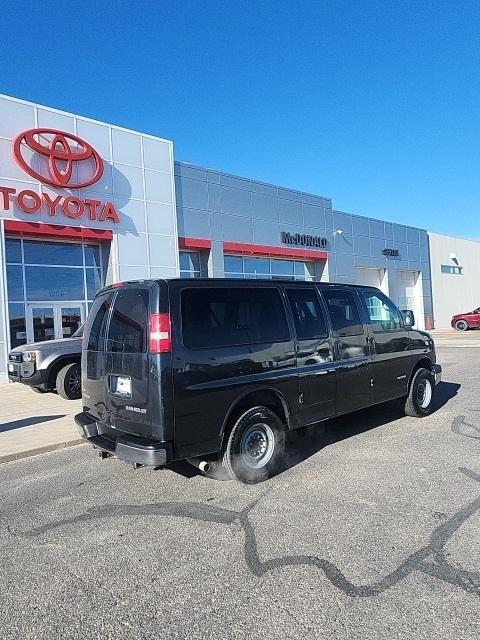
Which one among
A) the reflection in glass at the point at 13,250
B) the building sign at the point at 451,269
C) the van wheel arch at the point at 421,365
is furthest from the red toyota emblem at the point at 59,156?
the building sign at the point at 451,269

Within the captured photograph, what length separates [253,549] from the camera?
344cm

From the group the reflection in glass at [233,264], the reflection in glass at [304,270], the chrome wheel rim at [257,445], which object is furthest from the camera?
the reflection in glass at [304,270]

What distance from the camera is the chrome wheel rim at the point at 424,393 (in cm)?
739

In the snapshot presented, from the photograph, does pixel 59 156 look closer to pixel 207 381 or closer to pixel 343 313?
pixel 343 313

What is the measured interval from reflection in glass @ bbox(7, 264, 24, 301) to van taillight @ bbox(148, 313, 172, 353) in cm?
1341

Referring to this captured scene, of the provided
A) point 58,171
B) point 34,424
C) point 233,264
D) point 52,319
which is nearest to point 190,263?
point 233,264

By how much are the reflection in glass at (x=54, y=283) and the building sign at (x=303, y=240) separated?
11333 mm

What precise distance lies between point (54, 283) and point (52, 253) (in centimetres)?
108

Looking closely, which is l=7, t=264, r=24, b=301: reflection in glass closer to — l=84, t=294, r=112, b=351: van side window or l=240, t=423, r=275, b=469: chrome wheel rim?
l=84, t=294, r=112, b=351: van side window

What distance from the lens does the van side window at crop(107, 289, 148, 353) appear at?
14.4 feet

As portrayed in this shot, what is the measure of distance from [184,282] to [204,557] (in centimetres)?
238

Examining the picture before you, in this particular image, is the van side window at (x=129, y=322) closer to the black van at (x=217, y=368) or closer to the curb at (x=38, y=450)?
the black van at (x=217, y=368)

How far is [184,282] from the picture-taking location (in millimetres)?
4547

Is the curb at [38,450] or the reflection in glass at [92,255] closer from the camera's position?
the curb at [38,450]
